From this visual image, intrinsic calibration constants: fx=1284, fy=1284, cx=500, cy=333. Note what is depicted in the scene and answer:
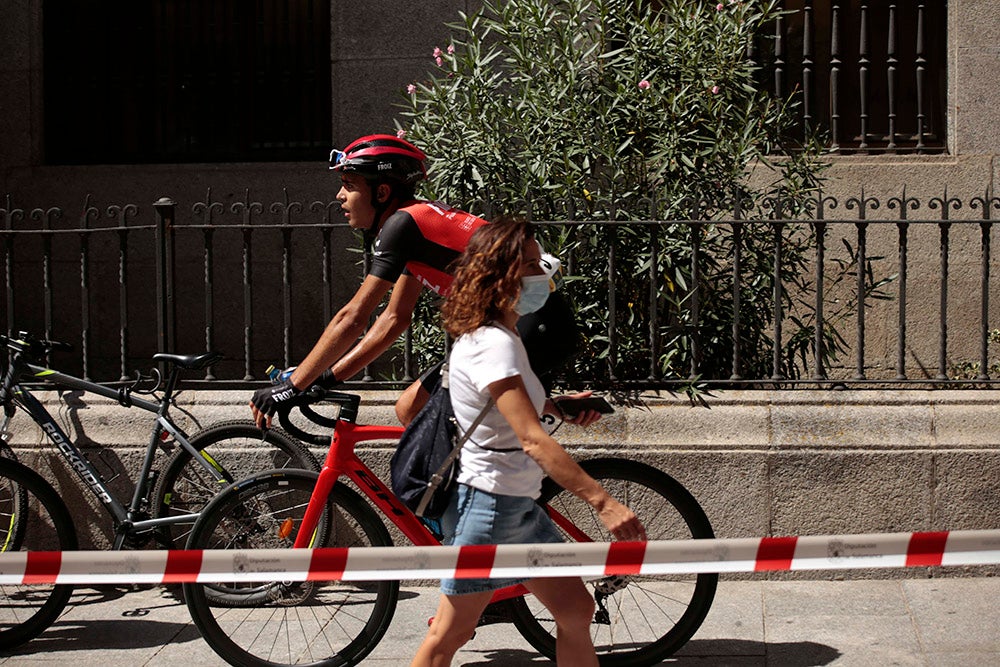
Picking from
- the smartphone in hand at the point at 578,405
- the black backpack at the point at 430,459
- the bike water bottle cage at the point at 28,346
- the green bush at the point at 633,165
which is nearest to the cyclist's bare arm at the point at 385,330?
the black backpack at the point at 430,459

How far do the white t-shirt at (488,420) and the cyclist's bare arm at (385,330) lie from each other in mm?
893

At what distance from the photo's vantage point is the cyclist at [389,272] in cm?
459

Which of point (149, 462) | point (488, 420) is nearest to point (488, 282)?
point (488, 420)

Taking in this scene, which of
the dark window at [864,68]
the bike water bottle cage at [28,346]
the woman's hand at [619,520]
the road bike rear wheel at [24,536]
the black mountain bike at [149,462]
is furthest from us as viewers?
the dark window at [864,68]

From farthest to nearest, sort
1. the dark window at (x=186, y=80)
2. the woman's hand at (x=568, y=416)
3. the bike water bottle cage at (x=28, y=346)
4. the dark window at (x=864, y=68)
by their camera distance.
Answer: the dark window at (x=186, y=80) < the dark window at (x=864, y=68) < the bike water bottle cage at (x=28, y=346) < the woman's hand at (x=568, y=416)

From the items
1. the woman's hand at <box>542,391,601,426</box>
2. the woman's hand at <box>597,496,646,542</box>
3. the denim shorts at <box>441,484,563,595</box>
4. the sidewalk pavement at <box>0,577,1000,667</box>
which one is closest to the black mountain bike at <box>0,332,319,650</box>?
the sidewalk pavement at <box>0,577,1000,667</box>

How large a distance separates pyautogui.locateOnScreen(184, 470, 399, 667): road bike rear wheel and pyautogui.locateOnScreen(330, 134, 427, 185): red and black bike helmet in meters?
1.15

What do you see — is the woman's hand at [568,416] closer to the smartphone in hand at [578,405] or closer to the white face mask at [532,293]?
the smartphone in hand at [578,405]

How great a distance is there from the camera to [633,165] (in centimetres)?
684

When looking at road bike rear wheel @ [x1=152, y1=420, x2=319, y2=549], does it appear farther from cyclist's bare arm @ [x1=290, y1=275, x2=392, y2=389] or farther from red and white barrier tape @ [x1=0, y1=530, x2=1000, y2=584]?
red and white barrier tape @ [x1=0, y1=530, x2=1000, y2=584]

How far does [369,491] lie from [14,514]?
1859 millimetres

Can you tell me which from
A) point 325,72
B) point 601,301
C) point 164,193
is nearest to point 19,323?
point 164,193

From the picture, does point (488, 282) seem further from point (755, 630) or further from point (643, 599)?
point (755, 630)

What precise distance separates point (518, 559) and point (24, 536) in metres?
2.91
